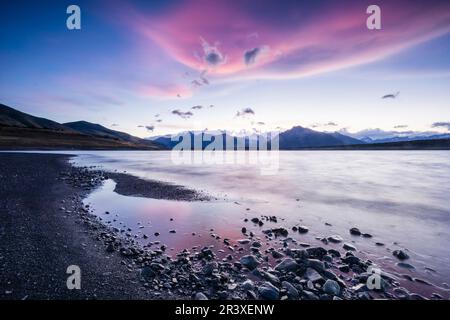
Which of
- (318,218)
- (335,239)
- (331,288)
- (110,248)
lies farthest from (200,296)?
(318,218)

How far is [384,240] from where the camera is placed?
10969 mm

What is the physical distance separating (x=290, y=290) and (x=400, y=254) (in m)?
5.76

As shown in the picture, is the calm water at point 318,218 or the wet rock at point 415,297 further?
the calm water at point 318,218

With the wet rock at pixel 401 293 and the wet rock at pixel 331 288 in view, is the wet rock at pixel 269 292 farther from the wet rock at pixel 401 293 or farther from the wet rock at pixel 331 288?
the wet rock at pixel 401 293

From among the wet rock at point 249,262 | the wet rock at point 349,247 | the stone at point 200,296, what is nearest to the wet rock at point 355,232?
the wet rock at point 349,247

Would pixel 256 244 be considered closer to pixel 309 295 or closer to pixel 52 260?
pixel 309 295

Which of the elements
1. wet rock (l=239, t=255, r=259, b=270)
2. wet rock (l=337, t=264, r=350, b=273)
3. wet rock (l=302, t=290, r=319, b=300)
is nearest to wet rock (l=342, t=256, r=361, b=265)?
wet rock (l=337, t=264, r=350, b=273)

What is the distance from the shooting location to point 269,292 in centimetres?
635

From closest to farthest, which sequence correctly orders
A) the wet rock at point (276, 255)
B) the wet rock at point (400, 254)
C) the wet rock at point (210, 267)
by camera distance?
the wet rock at point (210, 267), the wet rock at point (276, 255), the wet rock at point (400, 254)

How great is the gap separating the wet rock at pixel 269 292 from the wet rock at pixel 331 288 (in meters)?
1.38

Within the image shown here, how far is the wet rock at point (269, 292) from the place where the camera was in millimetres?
6291
